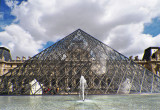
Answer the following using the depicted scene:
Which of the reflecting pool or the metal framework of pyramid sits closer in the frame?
the reflecting pool

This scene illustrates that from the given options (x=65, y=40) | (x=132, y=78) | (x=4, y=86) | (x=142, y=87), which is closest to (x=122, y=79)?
(x=132, y=78)

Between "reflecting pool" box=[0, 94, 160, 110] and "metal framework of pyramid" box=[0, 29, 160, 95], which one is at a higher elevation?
"metal framework of pyramid" box=[0, 29, 160, 95]

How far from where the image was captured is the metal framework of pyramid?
46.4 ft

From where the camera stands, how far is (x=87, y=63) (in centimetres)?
1565

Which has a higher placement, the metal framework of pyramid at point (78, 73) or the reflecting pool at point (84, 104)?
the metal framework of pyramid at point (78, 73)

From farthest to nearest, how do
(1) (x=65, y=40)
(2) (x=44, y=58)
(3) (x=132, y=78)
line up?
(1) (x=65, y=40) < (2) (x=44, y=58) < (3) (x=132, y=78)

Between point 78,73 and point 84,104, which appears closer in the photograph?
point 84,104

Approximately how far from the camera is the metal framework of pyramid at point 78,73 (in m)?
14.1

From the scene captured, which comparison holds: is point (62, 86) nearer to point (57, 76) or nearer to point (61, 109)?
point (57, 76)

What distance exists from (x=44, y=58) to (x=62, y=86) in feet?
16.6

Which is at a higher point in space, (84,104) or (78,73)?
(78,73)

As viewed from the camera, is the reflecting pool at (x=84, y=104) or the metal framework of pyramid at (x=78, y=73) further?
the metal framework of pyramid at (x=78, y=73)

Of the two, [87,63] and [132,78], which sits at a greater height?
[87,63]

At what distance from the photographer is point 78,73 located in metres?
14.7
